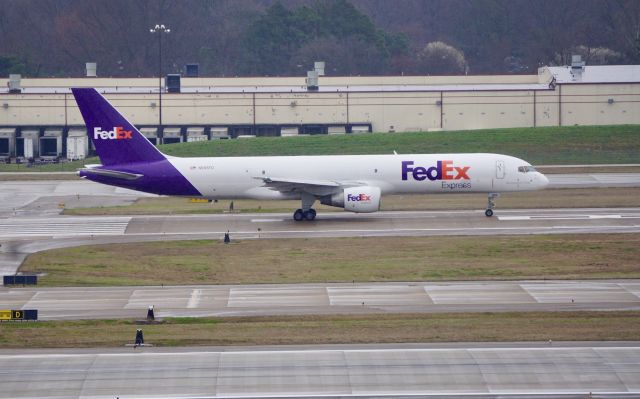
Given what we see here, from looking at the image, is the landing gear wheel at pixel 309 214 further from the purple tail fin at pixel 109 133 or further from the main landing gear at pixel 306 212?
the purple tail fin at pixel 109 133

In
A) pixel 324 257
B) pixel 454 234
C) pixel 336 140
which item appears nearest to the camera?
pixel 324 257

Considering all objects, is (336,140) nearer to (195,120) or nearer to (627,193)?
(195,120)

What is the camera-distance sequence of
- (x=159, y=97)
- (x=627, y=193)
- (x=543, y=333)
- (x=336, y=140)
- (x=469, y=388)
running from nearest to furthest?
(x=469, y=388)
(x=543, y=333)
(x=627, y=193)
(x=336, y=140)
(x=159, y=97)

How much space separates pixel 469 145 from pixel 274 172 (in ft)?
113

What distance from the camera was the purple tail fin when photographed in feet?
184

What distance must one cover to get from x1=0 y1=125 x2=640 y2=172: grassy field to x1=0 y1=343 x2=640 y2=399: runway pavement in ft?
187

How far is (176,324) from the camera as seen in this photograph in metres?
33.3

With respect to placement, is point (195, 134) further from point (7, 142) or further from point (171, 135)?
point (7, 142)

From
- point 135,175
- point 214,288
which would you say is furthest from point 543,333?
point 135,175

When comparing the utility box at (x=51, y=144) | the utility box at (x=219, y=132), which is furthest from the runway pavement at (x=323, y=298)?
the utility box at (x=51, y=144)

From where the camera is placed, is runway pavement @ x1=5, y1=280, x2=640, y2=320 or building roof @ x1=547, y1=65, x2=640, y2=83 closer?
runway pavement @ x1=5, y1=280, x2=640, y2=320

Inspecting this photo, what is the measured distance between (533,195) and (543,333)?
34528 mm

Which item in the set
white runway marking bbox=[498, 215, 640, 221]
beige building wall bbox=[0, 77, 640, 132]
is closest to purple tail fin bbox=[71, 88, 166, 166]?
white runway marking bbox=[498, 215, 640, 221]

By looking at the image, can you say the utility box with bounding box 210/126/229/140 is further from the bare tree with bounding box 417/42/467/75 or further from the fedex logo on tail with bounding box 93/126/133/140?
the bare tree with bounding box 417/42/467/75
